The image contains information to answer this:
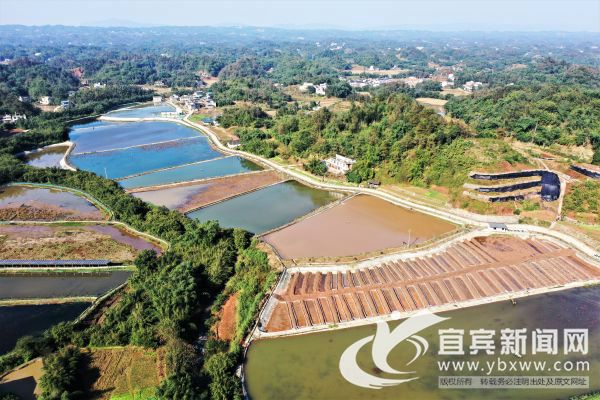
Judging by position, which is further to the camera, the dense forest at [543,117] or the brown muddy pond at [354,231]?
the dense forest at [543,117]

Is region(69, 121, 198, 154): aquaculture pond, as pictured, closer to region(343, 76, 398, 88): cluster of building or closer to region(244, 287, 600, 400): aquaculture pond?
region(244, 287, 600, 400): aquaculture pond

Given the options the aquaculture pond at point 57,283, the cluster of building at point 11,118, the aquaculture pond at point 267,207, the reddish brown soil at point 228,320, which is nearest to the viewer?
Answer: the reddish brown soil at point 228,320

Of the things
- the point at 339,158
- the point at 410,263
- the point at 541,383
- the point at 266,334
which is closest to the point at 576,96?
the point at 339,158

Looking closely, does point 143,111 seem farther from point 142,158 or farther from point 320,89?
point 320,89

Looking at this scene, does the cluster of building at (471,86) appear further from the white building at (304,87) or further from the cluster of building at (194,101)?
the cluster of building at (194,101)

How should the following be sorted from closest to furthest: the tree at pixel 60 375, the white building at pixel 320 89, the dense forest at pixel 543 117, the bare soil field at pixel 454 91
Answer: the tree at pixel 60 375, the dense forest at pixel 543 117, the white building at pixel 320 89, the bare soil field at pixel 454 91

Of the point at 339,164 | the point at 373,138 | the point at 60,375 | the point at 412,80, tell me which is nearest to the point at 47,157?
the point at 339,164

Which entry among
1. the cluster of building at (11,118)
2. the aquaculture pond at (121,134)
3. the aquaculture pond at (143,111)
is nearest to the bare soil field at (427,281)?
the aquaculture pond at (121,134)

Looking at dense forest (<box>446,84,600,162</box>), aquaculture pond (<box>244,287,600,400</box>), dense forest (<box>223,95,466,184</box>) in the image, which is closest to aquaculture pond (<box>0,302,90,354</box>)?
aquaculture pond (<box>244,287,600,400</box>)
